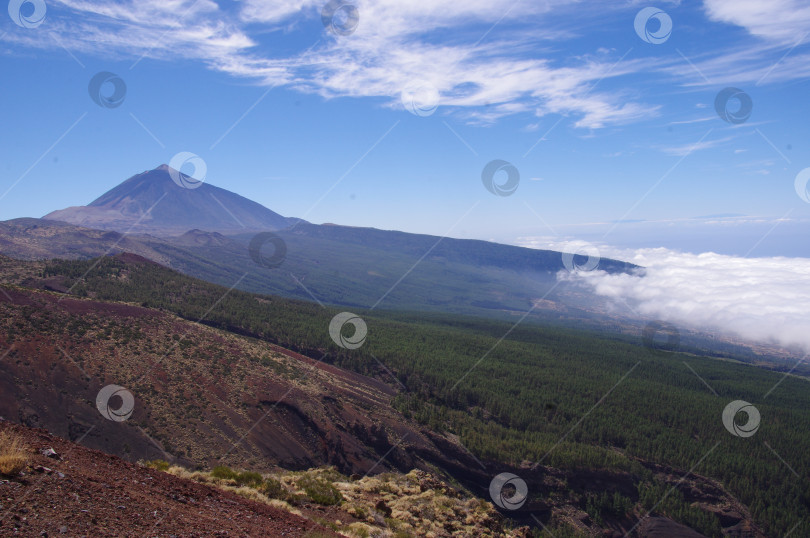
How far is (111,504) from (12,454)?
2.73m

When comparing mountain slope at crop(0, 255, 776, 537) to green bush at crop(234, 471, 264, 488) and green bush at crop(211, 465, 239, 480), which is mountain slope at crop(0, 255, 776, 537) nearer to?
green bush at crop(211, 465, 239, 480)

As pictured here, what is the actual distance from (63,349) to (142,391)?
847 centimetres

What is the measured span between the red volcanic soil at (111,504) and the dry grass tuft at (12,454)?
0.69 feet

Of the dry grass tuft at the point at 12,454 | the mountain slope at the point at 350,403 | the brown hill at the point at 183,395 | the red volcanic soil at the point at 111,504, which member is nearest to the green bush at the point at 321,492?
the red volcanic soil at the point at 111,504

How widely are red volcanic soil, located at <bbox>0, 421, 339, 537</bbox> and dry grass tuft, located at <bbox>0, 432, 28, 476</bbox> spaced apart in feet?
0.69

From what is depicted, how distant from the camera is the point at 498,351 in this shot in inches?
3952

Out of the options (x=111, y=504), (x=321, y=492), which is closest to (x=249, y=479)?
(x=321, y=492)

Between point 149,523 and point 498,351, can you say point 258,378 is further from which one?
point 498,351

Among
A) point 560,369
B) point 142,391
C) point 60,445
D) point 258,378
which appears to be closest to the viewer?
point 60,445

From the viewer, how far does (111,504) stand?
11.0m

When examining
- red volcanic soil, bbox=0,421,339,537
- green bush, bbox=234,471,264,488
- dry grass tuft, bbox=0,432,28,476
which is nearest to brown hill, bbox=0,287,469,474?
green bush, bbox=234,471,264,488

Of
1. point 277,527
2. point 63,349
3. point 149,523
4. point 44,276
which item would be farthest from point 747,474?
point 44,276

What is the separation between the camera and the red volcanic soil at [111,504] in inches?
378

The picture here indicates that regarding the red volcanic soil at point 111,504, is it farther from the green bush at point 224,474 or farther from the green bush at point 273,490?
the green bush at point 224,474
